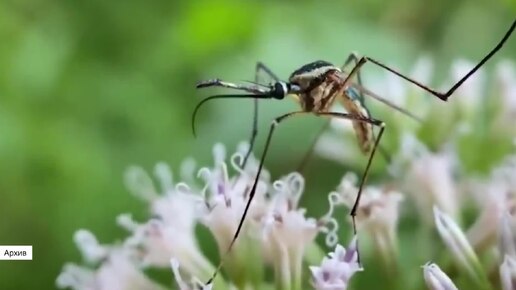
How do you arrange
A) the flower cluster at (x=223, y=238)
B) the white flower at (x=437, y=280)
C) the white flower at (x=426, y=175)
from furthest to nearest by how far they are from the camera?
the white flower at (x=426, y=175), the flower cluster at (x=223, y=238), the white flower at (x=437, y=280)

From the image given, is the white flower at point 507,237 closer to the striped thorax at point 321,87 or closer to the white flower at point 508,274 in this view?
the white flower at point 508,274

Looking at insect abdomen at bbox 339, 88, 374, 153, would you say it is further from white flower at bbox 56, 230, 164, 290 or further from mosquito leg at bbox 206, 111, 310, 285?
white flower at bbox 56, 230, 164, 290

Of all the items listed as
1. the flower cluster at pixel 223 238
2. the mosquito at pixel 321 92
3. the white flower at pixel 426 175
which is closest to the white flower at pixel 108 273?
the flower cluster at pixel 223 238

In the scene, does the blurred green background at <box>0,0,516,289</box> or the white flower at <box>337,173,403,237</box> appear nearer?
the white flower at <box>337,173,403,237</box>

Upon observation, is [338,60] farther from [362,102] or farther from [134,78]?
[362,102]

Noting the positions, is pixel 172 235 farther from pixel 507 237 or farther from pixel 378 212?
pixel 507 237

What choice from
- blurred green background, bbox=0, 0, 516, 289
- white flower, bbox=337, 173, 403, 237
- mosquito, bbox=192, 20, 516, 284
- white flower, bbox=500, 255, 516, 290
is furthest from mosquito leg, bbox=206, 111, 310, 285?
blurred green background, bbox=0, 0, 516, 289

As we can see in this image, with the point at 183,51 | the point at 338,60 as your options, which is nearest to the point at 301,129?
the point at 338,60

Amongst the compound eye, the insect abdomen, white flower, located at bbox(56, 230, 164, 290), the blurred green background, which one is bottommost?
white flower, located at bbox(56, 230, 164, 290)

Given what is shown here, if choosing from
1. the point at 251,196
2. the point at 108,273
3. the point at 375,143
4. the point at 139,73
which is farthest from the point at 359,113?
the point at 139,73
